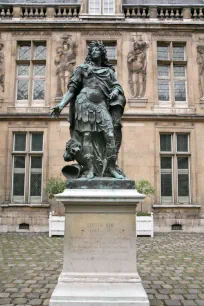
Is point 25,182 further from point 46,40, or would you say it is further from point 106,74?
point 106,74

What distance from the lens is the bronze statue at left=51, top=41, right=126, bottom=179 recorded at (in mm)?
4594

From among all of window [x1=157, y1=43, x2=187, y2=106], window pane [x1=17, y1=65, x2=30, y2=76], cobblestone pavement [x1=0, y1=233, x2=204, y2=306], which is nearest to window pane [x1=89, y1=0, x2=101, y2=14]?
window [x1=157, y1=43, x2=187, y2=106]

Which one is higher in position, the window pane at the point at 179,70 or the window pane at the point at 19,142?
the window pane at the point at 179,70

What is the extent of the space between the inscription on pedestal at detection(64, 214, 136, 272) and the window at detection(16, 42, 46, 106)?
10.4 m

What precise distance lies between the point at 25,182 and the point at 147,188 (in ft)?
16.8

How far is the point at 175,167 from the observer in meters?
13.4

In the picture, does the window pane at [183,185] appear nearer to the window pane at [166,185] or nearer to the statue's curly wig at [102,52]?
the window pane at [166,185]

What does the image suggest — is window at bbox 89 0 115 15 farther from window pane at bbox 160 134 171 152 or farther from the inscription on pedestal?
the inscription on pedestal

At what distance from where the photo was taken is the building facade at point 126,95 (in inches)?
513

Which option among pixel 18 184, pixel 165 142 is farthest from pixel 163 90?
pixel 18 184

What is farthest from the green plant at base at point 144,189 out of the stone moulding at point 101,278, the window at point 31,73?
the stone moulding at point 101,278

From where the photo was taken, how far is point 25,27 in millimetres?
14031

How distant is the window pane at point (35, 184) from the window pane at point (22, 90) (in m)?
3.55

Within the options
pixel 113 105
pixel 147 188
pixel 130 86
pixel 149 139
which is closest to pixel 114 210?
pixel 113 105
